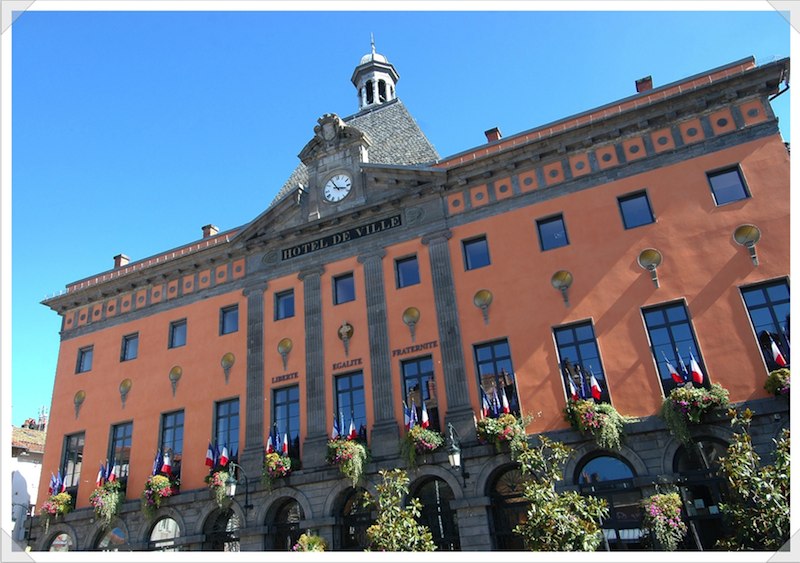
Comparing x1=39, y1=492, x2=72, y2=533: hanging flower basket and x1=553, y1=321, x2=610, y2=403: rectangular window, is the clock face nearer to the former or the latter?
x1=553, y1=321, x2=610, y2=403: rectangular window

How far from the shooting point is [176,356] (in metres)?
27.3

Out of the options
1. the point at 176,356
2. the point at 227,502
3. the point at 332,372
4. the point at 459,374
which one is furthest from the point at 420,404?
the point at 176,356

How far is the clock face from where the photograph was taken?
26.5m

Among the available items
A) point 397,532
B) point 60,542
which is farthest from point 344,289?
point 60,542

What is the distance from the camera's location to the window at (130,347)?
2875 centimetres

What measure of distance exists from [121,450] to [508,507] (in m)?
16.4

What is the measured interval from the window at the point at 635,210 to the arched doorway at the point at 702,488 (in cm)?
725

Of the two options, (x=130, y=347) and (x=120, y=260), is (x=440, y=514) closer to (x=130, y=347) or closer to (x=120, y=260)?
(x=130, y=347)

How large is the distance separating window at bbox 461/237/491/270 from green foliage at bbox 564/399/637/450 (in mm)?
6297

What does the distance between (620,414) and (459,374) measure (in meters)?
5.29

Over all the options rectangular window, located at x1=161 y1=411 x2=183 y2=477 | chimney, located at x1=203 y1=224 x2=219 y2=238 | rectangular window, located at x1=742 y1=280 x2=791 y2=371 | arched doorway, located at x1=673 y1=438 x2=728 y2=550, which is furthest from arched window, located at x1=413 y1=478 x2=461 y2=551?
chimney, located at x1=203 y1=224 x2=219 y2=238

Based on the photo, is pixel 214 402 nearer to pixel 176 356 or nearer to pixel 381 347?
pixel 176 356

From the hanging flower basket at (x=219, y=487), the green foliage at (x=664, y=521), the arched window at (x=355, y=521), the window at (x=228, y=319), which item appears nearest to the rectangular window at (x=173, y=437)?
the hanging flower basket at (x=219, y=487)

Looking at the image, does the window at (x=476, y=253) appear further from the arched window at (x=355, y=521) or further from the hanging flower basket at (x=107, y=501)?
the hanging flower basket at (x=107, y=501)
